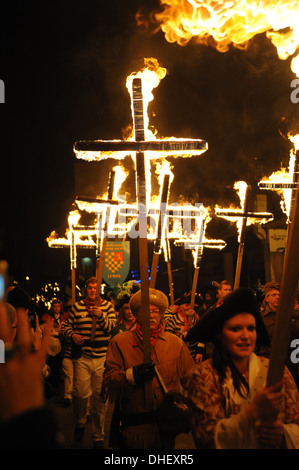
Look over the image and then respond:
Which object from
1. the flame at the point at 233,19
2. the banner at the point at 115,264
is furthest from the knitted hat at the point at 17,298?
the banner at the point at 115,264

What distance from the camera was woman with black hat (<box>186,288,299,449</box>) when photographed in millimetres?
2701

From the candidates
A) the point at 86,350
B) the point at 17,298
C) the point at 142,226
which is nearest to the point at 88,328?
the point at 86,350

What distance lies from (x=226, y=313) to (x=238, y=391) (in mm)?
493

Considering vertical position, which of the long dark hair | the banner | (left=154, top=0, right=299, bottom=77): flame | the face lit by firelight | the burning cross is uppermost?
(left=154, top=0, right=299, bottom=77): flame

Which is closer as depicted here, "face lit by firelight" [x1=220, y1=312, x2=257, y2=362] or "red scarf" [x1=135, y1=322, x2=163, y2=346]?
"face lit by firelight" [x1=220, y1=312, x2=257, y2=362]

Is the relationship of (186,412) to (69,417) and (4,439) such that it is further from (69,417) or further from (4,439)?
(69,417)

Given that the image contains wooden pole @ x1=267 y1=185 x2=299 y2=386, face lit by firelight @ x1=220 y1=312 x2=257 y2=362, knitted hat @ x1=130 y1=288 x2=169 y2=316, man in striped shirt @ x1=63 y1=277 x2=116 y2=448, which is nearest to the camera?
wooden pole @ x1=267 y1=185 x2=299 y2=386

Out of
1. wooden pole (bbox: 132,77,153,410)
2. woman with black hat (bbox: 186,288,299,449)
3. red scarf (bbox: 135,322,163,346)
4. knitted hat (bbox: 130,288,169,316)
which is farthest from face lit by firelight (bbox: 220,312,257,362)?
knitted hat (bbox: 130,288,169,316)

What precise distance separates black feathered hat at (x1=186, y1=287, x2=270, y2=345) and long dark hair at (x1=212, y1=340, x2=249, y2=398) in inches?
4.0

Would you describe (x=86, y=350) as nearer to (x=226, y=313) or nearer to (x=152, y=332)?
(x=152, y=332)

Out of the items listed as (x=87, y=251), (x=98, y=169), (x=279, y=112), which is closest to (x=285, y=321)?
(x=279, y=112)

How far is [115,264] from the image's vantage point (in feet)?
67.7

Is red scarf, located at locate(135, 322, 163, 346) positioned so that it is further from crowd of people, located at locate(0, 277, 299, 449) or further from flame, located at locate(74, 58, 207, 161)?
flame, located at locate(74, 58, 207, 161)
